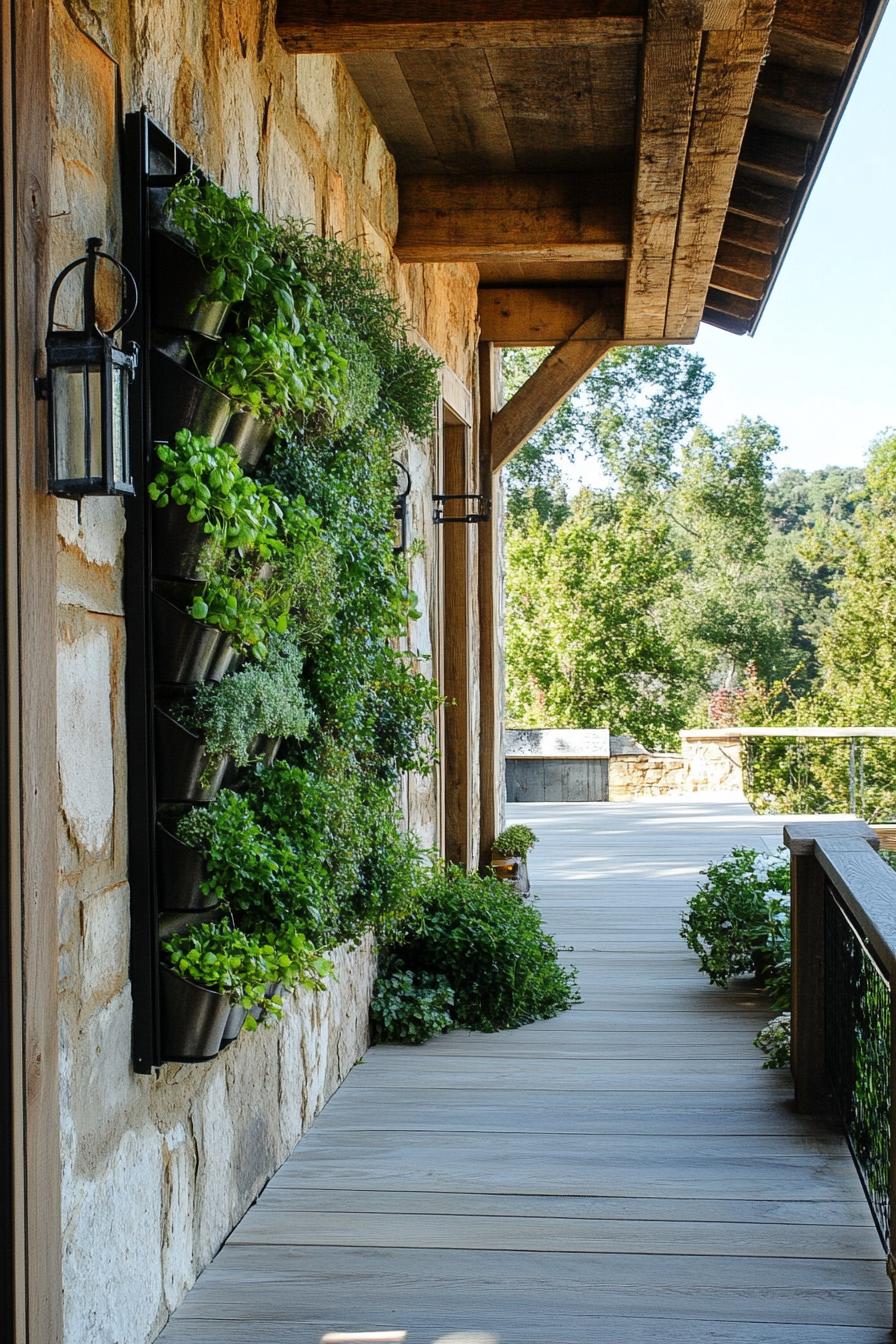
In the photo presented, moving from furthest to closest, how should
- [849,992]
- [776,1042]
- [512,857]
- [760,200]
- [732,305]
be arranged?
1. [512,857]
2. [732,305]
3. [760,200]
4. [776,1042]
5. [849,992]

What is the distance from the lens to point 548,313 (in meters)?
5.95

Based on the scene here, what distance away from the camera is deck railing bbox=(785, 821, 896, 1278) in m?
2.47

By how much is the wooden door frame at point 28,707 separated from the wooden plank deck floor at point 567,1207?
0.65 m

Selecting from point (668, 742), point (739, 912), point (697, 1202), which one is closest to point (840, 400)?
point (668, 742)

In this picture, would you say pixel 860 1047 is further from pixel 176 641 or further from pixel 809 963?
pixel 176 641

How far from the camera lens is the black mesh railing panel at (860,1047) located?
2.55m

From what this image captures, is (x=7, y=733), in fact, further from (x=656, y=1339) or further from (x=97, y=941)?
(x=656, y=1339)

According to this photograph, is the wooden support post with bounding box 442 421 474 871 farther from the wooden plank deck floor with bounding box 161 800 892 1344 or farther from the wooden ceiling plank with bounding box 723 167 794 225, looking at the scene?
the wooden ceiling plank with bounding box 723 167 794 225

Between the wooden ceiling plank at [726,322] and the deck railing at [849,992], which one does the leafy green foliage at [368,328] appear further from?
the wooden ceiling plank at [726,322]

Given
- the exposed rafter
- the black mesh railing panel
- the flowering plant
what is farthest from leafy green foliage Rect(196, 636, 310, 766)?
the flowering plant

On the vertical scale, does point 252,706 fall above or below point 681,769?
above

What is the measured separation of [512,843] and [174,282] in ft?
15.0

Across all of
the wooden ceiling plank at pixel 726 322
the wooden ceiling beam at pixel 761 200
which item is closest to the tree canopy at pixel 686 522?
the wooden ceiling plank at pixel 726 322

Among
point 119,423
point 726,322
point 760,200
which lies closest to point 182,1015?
point 119,423
